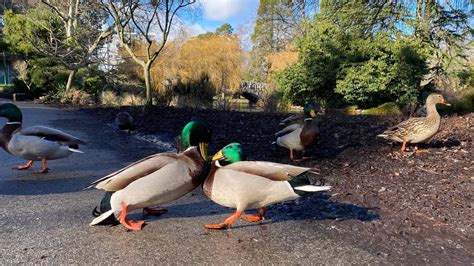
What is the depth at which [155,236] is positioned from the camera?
2.89 m

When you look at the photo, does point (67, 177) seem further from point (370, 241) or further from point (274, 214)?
point (370, 241)

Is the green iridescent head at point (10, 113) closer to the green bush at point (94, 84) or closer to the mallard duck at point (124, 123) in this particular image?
the mallard duck at point (124, 123)

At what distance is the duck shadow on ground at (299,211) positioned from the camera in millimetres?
3311

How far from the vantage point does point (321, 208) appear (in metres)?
3.55

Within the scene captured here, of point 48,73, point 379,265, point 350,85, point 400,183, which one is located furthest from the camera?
point 48,73

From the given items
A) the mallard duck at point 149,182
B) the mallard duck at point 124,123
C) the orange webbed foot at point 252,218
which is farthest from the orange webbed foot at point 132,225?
the mallard duck at point 124,123

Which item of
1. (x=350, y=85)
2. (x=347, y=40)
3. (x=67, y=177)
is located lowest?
(x=67, y=177)

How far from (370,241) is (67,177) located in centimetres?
363

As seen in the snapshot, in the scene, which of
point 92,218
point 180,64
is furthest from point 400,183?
point 180,64

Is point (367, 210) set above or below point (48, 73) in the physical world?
below

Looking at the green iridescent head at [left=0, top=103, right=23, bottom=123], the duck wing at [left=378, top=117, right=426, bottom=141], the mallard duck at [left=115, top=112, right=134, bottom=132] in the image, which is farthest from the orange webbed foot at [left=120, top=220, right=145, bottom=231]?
the mallard duck at [left=115, top=112, right=134, bottom=132]

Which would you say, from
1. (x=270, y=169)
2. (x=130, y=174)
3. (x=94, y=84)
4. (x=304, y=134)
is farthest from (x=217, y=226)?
(x=94, y=84)

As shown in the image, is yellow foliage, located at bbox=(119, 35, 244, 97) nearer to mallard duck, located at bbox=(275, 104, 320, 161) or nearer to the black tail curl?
mallard duck, located at bbox=(275, 104, 320, 161)

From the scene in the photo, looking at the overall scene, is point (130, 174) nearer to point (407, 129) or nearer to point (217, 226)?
point (217, 226)
